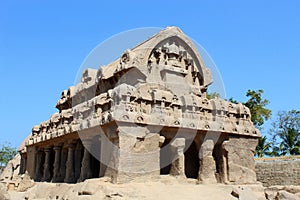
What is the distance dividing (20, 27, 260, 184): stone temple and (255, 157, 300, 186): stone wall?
471cm

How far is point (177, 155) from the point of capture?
1357 cm

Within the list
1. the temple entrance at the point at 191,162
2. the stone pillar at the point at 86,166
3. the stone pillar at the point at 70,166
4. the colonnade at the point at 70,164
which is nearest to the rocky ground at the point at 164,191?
the stone pillar at the point at 86,166

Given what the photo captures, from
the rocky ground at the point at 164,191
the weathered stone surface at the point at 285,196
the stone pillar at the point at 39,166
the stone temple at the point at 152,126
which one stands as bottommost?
the weathered stone surface at the point at 285,196

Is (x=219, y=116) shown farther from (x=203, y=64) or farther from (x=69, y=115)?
(x=69, y=115)

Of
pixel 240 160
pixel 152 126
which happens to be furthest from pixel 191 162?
pixel 152 126

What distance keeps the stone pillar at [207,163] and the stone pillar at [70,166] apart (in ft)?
19.4

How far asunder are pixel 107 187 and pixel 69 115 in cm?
554

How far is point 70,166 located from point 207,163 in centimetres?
639

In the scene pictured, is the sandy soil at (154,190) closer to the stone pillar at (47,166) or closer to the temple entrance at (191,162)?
the temple entrance at (191,162)

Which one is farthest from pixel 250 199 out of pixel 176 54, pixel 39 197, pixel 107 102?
pixel 39 197

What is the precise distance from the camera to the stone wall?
1905cm

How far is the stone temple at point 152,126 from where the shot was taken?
12352 millimetres

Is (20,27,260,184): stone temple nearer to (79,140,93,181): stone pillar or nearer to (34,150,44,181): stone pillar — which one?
(79,140,93,181): stone pillar

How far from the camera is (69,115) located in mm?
15773
